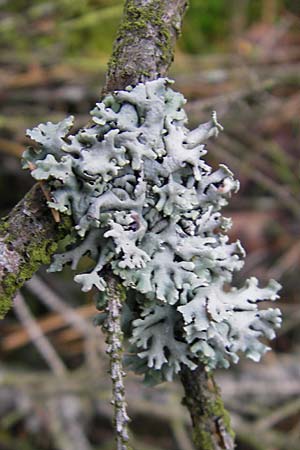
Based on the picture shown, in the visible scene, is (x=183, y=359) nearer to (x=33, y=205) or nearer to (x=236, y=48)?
(x=33, y=205)

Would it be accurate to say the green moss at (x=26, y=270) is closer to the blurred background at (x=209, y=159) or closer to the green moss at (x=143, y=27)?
the green moss at (x=143, y=27)

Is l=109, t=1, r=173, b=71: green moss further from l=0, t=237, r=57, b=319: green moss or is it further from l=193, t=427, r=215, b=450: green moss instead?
l=193, t=427, r=215, b=450: green moss

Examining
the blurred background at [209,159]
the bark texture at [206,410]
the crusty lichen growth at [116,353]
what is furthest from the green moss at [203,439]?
the blurred background at [209,159]

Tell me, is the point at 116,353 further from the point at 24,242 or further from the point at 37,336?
the point at 37,336

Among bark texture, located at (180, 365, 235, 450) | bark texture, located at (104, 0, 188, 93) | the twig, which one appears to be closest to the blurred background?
the twig

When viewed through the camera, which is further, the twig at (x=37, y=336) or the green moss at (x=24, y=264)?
the twig at (x=37, y=336)

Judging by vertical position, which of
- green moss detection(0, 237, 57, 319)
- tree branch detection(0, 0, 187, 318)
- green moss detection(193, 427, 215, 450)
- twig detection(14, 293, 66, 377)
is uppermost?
twig detection(14, 293, 66, 377)

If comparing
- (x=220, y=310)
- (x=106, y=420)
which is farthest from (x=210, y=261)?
(x=106, y=420)
